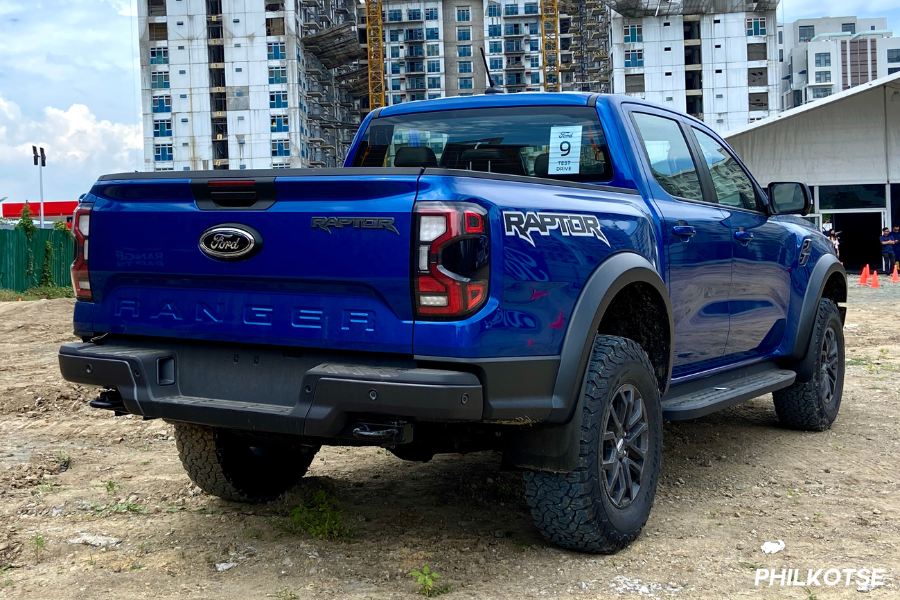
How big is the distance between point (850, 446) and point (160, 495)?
4.11m

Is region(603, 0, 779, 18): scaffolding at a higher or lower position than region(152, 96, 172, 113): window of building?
higher

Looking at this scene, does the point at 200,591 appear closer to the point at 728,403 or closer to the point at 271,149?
the point at 728,403

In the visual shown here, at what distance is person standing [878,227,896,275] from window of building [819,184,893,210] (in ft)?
5.30

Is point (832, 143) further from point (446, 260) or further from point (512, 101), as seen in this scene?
point (446, 260)

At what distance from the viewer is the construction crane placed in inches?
4279

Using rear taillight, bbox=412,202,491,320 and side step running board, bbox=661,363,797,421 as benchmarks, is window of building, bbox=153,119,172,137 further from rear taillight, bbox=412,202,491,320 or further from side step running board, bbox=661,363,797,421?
rear taillight, bbox=412,202,491,320

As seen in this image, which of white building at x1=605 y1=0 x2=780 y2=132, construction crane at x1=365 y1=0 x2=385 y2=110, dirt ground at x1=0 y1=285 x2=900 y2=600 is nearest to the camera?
dirt ground at x1=0 y1=285 x2=900 y2=600

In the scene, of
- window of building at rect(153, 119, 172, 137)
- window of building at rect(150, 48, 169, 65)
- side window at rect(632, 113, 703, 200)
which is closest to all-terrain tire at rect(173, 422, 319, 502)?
side window at rect(632, 113, 703, 200)

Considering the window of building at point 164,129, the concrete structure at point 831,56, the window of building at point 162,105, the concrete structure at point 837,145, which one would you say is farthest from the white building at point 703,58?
the concrete structure at point 837,145

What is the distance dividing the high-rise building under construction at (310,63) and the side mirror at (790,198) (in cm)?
8395

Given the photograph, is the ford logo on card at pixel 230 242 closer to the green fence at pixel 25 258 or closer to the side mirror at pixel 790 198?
the side mirror at pixel 790 198

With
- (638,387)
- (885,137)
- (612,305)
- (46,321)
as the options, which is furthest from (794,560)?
(885,137)

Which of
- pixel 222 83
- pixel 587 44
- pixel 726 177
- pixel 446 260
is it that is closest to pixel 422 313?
pixel 446 260

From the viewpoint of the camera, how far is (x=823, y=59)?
136 m
